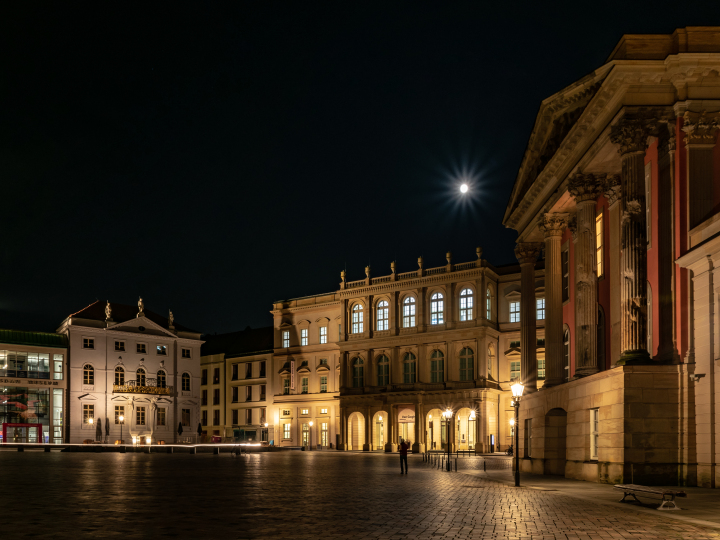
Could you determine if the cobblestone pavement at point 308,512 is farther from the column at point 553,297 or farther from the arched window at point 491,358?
the arched window at point 491,358

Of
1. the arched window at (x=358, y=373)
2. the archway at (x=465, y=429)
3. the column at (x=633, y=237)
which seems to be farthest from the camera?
the arched window at (x=358, y=373)

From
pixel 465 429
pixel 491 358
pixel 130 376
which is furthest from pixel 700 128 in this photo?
pixel 130 376

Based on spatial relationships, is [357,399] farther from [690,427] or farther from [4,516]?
[4,516]

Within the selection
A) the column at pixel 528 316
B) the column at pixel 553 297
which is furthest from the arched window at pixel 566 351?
the column at pixel 528 316

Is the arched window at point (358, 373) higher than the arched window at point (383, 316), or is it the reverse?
the arched window at point (383, 316)

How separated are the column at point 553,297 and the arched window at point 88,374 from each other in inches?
2263

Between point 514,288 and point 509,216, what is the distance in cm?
3523

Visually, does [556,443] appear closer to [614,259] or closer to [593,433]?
[593,433]

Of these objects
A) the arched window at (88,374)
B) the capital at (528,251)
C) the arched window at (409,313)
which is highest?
the capital at (528,251)

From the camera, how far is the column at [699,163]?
73.4 feet

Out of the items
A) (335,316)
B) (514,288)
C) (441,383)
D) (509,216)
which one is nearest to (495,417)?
(441,383)

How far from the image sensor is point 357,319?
269ft

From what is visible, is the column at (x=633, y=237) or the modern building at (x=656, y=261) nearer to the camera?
the modern building at (x=656, y=261)

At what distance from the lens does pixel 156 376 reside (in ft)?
276
